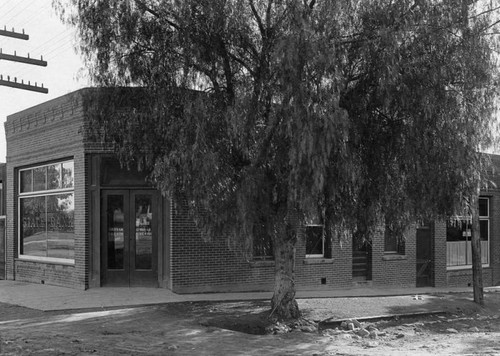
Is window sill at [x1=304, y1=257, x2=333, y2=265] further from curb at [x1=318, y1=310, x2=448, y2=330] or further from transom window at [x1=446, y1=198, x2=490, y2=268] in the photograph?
transom window at [x1=446, y1=198, x2=490, y2=268]

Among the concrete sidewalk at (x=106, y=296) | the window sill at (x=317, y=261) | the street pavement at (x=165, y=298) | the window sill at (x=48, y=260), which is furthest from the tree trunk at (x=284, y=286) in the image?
the window sill at (x=48, y=260)

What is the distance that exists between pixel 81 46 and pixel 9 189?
985 centimetres

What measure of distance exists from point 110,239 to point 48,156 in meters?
3.61

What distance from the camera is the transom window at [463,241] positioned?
2212 cm

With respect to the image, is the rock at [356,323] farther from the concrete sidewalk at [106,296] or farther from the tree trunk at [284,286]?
the concrete sidewalk at [106,296]

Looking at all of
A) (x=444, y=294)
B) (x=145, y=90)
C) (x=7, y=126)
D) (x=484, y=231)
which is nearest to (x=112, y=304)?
(x=145, y=90)

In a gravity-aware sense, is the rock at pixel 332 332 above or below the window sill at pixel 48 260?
below

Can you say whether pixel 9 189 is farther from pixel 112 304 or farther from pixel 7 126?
pixel 112 304

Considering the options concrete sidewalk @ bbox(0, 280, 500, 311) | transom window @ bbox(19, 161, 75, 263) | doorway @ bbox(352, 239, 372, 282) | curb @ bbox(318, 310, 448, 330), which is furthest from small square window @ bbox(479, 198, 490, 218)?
transom window @ bbox(19, 161, 75, 263)

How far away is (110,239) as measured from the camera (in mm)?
15758

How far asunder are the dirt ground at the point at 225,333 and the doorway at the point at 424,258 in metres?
6.35

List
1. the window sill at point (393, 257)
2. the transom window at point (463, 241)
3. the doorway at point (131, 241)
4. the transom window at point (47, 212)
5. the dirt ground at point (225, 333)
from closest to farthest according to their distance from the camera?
the dirt ground at point (225, 333) → the doorway at point (131, 241) → the transom window at point (47, 212) → the window sill at point (393, 257) → the transom window at point (463, 241)

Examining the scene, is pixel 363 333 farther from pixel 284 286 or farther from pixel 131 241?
pixel 131 241

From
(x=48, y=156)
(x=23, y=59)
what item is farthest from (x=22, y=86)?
(x=48, y=156)
